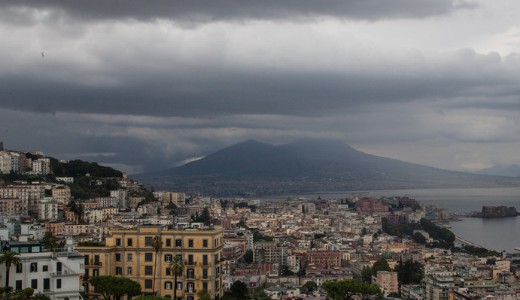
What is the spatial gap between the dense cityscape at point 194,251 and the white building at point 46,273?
17 mm

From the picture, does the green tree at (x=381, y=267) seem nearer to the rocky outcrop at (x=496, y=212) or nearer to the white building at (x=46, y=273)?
the white building at (x=46, y=273)

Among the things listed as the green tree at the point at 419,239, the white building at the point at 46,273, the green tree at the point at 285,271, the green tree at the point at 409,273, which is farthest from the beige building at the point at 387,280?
the green tree at the point at 419,239

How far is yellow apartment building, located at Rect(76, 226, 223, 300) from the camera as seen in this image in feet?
54.6

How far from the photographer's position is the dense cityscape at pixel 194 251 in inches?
624

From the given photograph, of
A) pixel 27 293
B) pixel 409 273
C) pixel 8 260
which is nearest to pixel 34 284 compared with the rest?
pixel 8 260

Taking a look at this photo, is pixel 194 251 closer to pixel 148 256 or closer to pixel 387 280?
pixel 148 256

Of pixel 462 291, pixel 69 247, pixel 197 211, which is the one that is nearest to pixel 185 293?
pixel 69 247

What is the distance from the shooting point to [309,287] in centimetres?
3572

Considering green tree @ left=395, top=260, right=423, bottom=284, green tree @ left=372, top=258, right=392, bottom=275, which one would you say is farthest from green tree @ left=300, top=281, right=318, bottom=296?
green tree @ left=395, top=260, right=423, bottom=284

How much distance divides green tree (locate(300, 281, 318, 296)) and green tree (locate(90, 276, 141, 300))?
18246 mm

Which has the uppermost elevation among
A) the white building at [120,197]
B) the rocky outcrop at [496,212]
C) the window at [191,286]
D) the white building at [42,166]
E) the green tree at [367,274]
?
the white building at [42,166]

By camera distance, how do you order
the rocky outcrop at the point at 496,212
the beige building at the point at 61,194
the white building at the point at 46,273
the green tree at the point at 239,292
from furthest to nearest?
the rocky outcrop at the point at 496,212 → the beige building at the point at 61,194 → the green tree at the point at 239,292 → the white building at the point at 46,273

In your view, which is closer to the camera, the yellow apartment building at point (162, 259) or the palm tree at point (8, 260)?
the palm tree at point (8, 260)

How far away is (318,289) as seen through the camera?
36.0 m
